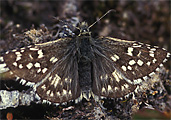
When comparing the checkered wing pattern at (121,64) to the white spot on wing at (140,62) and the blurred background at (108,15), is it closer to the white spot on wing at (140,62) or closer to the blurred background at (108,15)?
the white spot on wing at (140,62)

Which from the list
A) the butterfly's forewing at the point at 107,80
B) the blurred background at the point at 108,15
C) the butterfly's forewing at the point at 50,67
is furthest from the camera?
the blurred background at the point at 108,15

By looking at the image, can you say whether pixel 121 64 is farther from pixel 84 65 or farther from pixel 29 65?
pixel 29 65

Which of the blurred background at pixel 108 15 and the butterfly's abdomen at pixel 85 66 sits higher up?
the blurred background at pixel 108 15

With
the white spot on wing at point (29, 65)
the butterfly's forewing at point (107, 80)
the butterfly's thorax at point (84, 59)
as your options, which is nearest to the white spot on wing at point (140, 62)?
the butterfly's forewing at point (107, 80)

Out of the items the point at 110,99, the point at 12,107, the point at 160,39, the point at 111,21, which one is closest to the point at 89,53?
the point at 110,99

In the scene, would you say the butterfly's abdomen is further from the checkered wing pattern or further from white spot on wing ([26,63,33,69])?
white spot on wing ([26,63,33,69])

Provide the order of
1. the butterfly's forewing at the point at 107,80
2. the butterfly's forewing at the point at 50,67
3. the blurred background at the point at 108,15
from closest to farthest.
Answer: the butterfly's forewing at the point at 50,67 → the butterfly's forewing at the point at 107,80 → the blurred background at the point at 108,15

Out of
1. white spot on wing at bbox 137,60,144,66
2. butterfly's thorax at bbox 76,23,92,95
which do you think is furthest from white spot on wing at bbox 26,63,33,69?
white spot on wing at bbox 137,60,144,66
